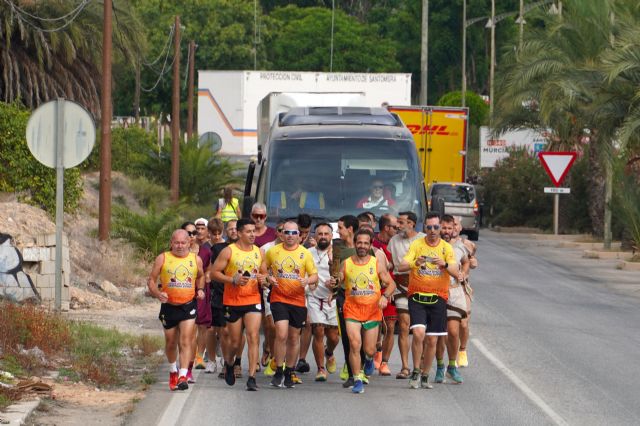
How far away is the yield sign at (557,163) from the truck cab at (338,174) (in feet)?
63.8

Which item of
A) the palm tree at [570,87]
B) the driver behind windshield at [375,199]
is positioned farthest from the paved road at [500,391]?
the palm tree at [570,87]

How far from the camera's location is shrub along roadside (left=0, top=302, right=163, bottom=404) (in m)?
14.0

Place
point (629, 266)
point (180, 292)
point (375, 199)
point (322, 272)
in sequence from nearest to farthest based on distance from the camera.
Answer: point (180, 292) < point (322, 272) < point (375, 199) < point (629, 266)

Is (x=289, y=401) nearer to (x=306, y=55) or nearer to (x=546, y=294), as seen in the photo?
(x=546, y=294)

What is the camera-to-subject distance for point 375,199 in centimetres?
1861

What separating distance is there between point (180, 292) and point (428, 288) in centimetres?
251

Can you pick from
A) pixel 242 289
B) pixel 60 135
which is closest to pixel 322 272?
pixel 242 289

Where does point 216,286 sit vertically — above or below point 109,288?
above

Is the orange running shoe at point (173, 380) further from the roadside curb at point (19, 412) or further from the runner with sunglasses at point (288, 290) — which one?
the roadside curb at point (19, 412)

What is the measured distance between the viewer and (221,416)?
465 inches

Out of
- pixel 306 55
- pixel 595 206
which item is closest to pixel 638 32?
pixel 595 206

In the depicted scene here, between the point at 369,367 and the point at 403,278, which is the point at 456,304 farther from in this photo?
the point at 369,367

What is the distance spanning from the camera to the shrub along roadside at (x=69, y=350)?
1405cm

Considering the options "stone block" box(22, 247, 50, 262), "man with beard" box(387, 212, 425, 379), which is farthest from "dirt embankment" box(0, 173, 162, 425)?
"man with beard" box(387, 212, 425, 379)
